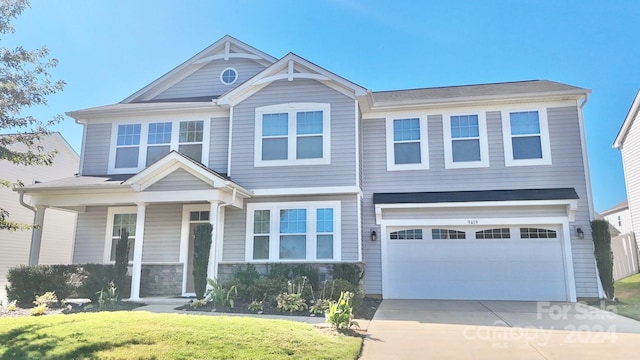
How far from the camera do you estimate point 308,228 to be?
11625 millimetres

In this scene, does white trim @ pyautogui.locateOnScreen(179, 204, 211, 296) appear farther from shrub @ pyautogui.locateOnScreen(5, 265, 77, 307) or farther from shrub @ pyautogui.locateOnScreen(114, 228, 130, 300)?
shrub @ pyautogui.locateOnScreen(5, 265, 77, 307)

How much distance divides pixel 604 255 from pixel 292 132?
9112 millimetres

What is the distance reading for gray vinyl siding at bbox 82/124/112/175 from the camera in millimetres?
13461

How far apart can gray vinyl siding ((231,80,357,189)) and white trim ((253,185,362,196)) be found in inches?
4.8

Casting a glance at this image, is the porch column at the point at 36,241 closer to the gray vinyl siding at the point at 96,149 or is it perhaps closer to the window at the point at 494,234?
the gray vinyl siding at the point at 96,149

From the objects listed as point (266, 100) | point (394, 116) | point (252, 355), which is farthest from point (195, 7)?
point (252, 355)

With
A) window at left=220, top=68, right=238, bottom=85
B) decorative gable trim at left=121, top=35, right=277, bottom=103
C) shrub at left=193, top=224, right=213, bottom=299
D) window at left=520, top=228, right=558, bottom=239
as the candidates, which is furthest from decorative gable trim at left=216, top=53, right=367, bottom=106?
window at left=520, top=228, right=558, bottom=239

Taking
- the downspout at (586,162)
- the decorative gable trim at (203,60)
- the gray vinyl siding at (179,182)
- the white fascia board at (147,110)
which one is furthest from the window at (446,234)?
the decorative gable trim at (203,60)

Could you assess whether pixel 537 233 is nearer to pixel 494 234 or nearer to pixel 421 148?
pixel 494 234

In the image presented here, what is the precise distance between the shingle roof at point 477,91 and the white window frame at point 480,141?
560 millimetres

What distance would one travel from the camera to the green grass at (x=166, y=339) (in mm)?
5461

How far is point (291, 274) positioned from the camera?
11.1m

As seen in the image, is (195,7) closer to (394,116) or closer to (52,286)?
(394,116)

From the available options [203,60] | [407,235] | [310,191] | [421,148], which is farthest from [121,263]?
[421,148]
